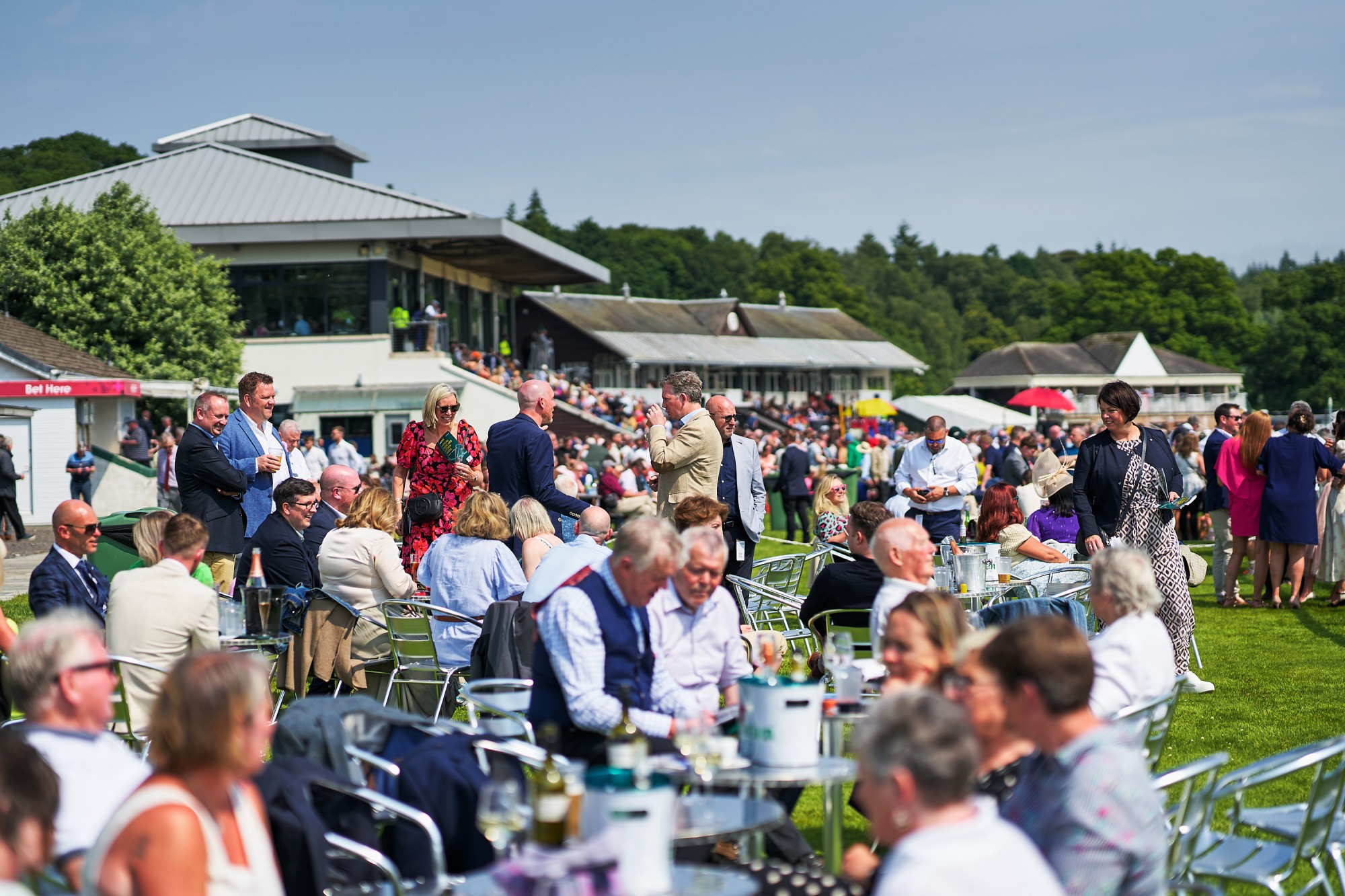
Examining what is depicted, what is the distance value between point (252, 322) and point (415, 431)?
93.1 ft

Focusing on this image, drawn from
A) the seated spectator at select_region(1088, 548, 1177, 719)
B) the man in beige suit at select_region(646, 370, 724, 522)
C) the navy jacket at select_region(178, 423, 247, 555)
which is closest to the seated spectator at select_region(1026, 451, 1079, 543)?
the man in beige suit at select_region(646, 370, 724, 522)

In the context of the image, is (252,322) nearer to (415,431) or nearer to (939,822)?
(415,431)

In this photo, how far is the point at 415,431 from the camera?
8.73m

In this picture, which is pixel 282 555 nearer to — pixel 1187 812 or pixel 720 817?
pixel 720 817

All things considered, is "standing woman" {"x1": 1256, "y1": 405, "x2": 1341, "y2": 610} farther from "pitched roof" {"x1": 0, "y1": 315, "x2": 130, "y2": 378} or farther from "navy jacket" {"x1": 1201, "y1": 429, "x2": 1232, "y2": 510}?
"pitched roof" {"x1": 0, "y1": 315, "x2": 130, "y2": 378}

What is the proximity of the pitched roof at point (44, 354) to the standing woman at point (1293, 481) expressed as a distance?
23147 mm

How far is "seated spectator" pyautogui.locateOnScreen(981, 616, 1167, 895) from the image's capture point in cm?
293

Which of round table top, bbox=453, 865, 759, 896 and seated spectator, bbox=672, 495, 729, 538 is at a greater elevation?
seated spectator, bbox=672, 495, 729, 538

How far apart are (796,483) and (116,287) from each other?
66.1 ft

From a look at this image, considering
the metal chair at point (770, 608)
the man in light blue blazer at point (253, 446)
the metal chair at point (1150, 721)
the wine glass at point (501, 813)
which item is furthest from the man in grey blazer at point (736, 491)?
the wine glass at point (501, 813)

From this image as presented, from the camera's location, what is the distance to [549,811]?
271 cm

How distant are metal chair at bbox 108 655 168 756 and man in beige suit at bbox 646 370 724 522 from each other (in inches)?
144

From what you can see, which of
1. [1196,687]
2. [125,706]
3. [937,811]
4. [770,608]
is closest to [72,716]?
[937,811]

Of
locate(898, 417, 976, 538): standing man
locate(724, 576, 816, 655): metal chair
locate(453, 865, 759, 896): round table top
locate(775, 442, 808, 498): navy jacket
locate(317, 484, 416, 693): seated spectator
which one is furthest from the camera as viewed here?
locate(775, 442, 808, 498): navy jacket
